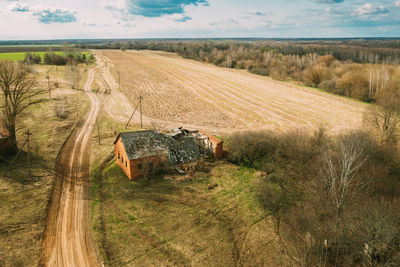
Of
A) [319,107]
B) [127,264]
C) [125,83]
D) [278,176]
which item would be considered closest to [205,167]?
[278,176]

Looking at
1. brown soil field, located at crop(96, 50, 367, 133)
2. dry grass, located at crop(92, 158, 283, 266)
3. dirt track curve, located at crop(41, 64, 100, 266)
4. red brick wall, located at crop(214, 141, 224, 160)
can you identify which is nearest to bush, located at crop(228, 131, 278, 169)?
red brick wall, located at crop(214, 141, 224, 160)

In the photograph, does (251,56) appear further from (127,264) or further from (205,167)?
(127,264)

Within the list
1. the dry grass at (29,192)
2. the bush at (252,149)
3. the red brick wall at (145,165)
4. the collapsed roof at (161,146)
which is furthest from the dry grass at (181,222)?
the dry grass at (29,192)

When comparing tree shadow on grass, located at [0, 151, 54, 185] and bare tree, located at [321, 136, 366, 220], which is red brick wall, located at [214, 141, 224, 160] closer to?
bare tree, located at [321, 136, 366, 220]

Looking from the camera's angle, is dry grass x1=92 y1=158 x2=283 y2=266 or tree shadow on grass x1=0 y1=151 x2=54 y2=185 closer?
dry grass x1=92 y1=158 x2=283 y2=266

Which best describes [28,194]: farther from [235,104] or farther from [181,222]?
[235,104]

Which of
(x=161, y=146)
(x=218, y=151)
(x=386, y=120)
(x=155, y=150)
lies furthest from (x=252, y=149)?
(x=386, y=120)

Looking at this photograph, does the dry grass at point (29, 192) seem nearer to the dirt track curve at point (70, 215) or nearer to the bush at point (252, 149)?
the dirt track curve at point (70, 215)
